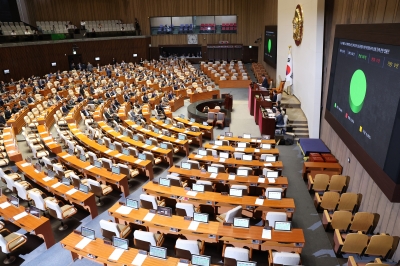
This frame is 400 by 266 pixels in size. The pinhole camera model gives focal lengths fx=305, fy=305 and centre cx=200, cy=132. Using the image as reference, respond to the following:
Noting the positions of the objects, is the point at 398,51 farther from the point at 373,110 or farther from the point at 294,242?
the point at 294,242

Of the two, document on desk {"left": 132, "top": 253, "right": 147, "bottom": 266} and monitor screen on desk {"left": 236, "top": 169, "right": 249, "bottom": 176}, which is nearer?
document on desk {"left": 132, "top": 253, "right": 147, "bottom": 266}

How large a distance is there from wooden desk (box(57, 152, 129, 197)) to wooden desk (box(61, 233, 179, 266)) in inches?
110

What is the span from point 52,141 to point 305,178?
983 centimetres

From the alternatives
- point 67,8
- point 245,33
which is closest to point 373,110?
point 245,33

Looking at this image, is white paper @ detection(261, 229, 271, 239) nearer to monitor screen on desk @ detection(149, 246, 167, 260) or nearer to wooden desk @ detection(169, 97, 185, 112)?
monitor screen on desk @ detection(149, 246, 167, 260)

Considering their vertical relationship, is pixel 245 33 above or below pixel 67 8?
below

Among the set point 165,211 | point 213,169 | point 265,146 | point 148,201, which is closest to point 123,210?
point 148,201

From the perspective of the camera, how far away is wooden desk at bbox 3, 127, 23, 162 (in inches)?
433

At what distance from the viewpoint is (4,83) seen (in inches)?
920

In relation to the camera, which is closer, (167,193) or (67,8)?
(167,193)

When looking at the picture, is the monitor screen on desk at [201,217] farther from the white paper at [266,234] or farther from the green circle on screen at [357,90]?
the green circle on screen at [357,90]

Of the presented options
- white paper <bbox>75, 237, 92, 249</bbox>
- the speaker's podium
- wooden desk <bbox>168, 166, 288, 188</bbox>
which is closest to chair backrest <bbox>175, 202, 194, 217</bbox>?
wooden desk <bbox>168, 166, 288, 188</bbox>

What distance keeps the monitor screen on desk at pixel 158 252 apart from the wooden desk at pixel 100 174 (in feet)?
12.2

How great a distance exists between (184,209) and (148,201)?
103cm
